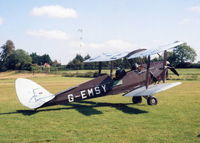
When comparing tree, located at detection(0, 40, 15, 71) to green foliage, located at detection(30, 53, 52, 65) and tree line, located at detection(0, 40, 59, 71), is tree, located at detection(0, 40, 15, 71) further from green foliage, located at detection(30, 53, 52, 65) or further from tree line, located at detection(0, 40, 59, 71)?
green foliage, located at detection(30, 53, 52, 65)

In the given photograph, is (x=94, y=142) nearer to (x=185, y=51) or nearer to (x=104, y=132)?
(x=104, y=132)

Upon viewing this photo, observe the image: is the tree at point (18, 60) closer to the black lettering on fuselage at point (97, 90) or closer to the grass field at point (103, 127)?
the black lettering on fuselage at point (97, 90)

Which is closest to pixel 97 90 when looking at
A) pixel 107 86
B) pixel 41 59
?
pixel 107 86

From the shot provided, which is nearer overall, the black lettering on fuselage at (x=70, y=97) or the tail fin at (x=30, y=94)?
the tail fin at (x=30, y=94)

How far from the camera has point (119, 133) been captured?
672 centimetres

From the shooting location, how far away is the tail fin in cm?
938

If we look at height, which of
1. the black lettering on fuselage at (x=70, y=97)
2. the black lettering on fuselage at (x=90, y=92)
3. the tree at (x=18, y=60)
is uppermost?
the tree at (x=18, y=60)

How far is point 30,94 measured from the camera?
9.63 meters

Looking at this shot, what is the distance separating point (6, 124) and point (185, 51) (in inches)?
3763

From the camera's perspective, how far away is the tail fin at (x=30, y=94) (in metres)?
9.38

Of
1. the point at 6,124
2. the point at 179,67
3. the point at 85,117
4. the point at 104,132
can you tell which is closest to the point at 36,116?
the point at 6,124

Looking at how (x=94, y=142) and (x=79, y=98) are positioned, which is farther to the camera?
(x=79, y=98)

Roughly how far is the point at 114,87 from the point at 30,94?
423cm

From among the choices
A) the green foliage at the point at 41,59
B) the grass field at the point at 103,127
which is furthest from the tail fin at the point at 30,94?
the green foliage at the point at 41,59
